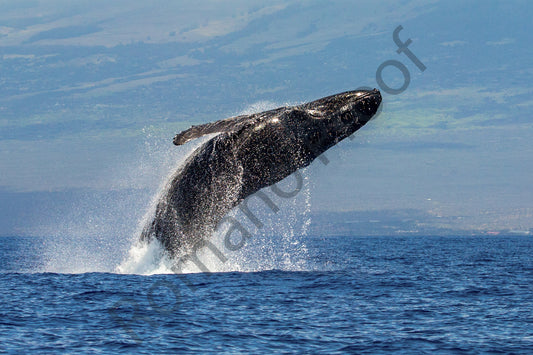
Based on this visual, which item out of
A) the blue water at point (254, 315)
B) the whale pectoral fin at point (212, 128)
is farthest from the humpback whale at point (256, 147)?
the blue water at point (254, 315)

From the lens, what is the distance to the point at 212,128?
1416cm

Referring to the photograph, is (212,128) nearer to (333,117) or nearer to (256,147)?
(256,147)

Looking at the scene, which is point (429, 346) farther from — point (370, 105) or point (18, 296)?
point (18, 296)

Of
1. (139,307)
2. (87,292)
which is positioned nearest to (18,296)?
(87,292)

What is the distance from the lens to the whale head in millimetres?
14047

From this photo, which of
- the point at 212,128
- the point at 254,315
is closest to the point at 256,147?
the point at 212,128

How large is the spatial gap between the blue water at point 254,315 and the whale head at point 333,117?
13.1ft

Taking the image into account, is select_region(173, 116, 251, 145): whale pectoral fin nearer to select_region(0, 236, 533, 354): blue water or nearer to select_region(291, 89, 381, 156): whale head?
select_region(291, 89, 381, 156): whale head

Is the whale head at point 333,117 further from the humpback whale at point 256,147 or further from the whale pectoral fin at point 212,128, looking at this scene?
the whale pectoral fin at point 212,128

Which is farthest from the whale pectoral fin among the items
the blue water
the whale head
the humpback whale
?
the blue water

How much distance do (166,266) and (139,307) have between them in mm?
1941

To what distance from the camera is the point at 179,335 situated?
12.3 metres

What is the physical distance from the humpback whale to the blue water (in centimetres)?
267

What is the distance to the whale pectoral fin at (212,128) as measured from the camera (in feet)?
46.4
